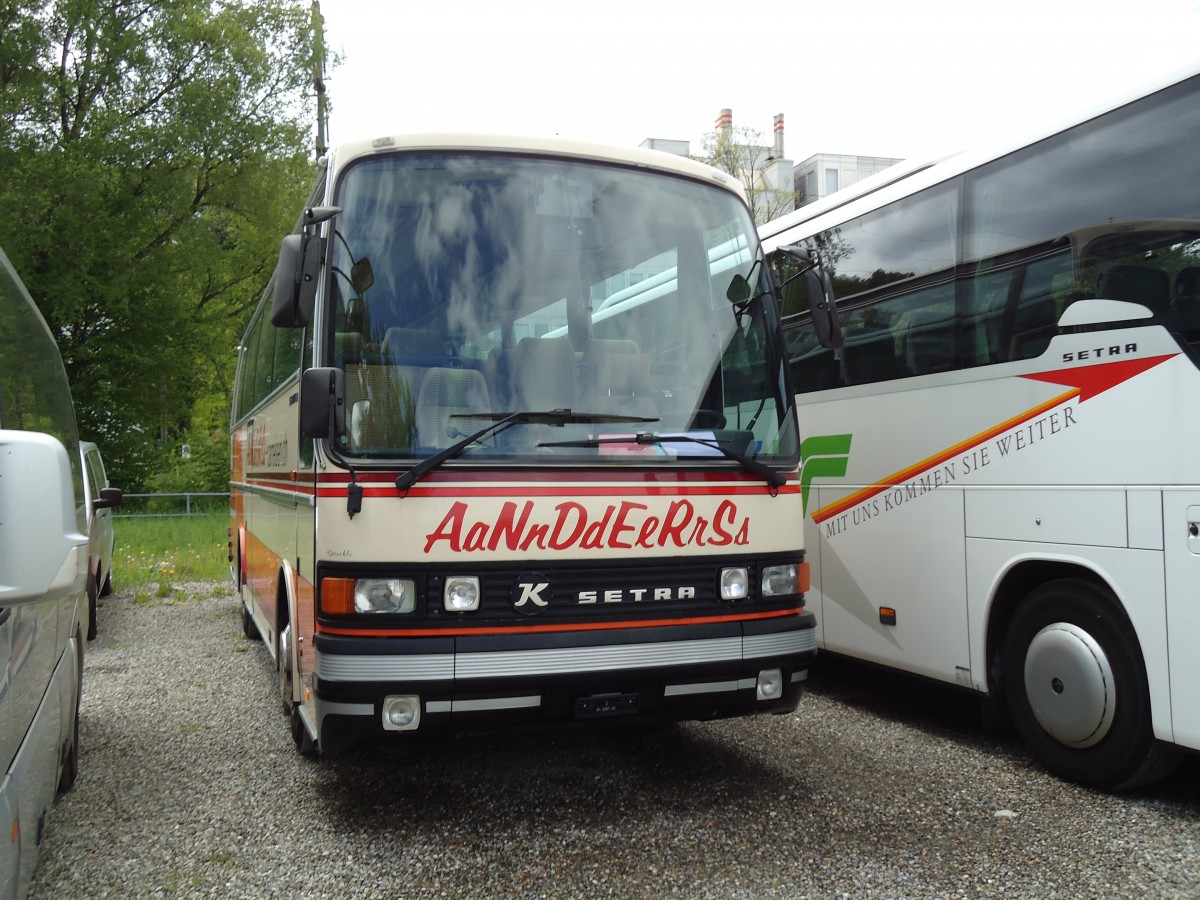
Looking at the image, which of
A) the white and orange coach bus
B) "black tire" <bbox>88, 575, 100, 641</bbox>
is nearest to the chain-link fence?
"black tire" <bbox>88, 575, 100, 641</bbox>

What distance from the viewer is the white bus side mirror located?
7.05ft

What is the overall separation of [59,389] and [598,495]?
3214mm

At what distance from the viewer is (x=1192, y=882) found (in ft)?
13.2

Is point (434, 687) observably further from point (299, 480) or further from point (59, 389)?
point (59, 389)

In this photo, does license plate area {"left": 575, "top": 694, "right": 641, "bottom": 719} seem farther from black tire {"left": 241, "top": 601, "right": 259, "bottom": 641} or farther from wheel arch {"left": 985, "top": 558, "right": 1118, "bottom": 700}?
black tire {"left": 241, "top": 601, "right": 259, "bottom": 641}

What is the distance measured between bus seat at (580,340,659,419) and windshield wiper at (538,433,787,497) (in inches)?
4.8

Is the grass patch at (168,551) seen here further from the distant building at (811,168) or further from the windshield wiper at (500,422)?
the distant building at (811,168)

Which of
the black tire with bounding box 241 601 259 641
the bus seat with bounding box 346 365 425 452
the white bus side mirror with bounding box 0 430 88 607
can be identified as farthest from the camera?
the black tire with bounding box 241 601 259 641

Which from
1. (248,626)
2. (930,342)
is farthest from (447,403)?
(248,626)

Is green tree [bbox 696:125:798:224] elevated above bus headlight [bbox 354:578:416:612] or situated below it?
above

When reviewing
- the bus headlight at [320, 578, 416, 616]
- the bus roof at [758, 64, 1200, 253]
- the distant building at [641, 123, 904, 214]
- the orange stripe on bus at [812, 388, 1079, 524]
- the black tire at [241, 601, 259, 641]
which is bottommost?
the black tire at [241, 601, 259, 641]

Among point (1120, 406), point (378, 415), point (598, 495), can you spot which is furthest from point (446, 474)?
point (1120, 406)

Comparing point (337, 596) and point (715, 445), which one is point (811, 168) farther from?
point (337, 596)

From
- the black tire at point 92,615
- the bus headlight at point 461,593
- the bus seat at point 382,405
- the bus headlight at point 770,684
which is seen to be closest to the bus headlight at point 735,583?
the bus headlight at point 770,684
